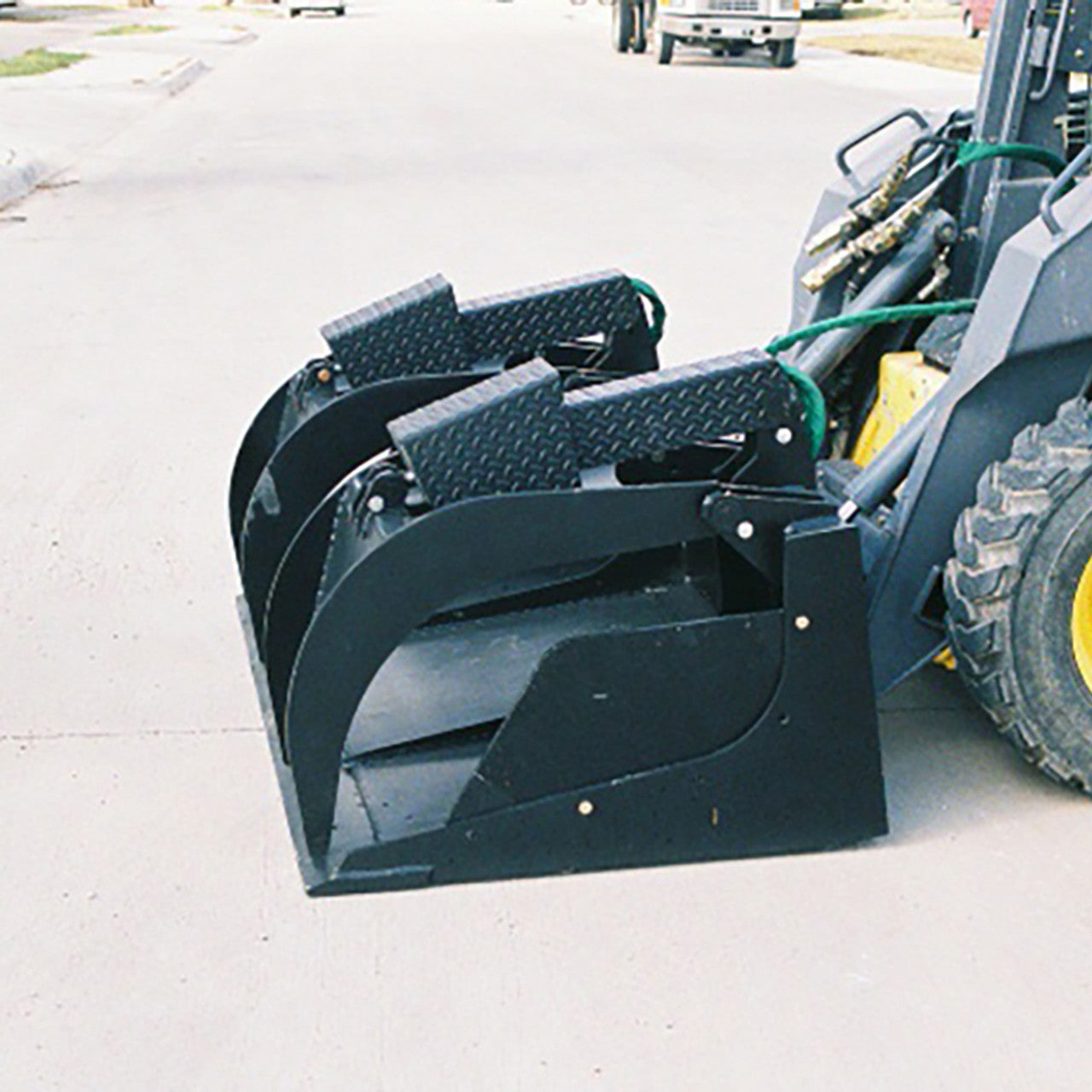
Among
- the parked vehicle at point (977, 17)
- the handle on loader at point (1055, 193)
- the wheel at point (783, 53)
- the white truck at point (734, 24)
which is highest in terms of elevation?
the handle on loader at point (1055, 193)

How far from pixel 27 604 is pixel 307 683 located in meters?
1.93

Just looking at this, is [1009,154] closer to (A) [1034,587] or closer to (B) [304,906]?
(A) [1034,587]

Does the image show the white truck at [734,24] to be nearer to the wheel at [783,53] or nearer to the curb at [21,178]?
the wheel at [783,53]

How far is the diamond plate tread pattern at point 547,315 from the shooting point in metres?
3.65

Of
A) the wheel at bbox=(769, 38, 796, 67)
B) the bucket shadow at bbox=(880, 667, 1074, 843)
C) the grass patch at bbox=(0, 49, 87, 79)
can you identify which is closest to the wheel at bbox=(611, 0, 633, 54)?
the wheel at bbox=(769, 38, 796, 67)

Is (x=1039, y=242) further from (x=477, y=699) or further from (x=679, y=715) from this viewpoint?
(x=477, y=699)

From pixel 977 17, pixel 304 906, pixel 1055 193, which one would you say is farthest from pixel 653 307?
pixel 977 17

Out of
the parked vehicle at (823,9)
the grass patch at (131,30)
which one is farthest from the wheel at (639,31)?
the parked vehicle at (823,9)

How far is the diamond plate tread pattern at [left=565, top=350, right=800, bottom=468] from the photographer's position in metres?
2.87

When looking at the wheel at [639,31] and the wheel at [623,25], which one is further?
the wheel at [639,31]

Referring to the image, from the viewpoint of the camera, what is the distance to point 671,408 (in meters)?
2.89

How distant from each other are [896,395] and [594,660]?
4.35ft

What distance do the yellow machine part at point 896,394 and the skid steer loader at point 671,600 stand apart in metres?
0.39

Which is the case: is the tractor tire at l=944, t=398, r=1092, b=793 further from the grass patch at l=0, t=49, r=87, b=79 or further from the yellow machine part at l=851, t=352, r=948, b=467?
the grass patch at l=0, t=49, r=87, b=79
